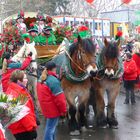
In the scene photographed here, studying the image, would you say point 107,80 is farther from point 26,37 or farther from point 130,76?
point 130,76

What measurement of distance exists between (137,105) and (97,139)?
4911 millimetres

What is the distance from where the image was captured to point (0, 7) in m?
47.9


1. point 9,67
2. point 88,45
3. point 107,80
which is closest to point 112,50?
point 88,45

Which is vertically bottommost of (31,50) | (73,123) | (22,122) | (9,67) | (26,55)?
(73,123)

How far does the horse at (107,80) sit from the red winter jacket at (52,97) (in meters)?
2.04

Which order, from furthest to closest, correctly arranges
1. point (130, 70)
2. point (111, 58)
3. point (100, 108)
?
1. point (130, 70)
2. point (100, 108)
3. point (111, 58)

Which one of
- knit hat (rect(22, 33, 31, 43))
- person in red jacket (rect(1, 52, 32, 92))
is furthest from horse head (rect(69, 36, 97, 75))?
knit hat (rect(22, 33, 31, 43))

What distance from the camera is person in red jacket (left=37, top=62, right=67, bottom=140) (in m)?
6.98

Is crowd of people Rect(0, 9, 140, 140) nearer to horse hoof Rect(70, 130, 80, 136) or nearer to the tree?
horse hoof Rect(70, 130, 80, 136)

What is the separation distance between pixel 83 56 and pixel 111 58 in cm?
71

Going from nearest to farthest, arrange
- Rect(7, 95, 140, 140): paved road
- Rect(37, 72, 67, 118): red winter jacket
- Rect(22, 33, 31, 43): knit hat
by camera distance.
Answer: Rect(37, 72, 67, 118): red winter jacket < Rect(7, 95, 140, 140): paved road < Rect(22, 33, 31, 43): knit hat

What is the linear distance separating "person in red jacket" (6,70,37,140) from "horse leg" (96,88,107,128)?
3.31 m

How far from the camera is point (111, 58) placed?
8.89m

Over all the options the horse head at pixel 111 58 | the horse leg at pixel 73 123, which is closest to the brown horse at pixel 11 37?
the horse head at pixel 111 58
